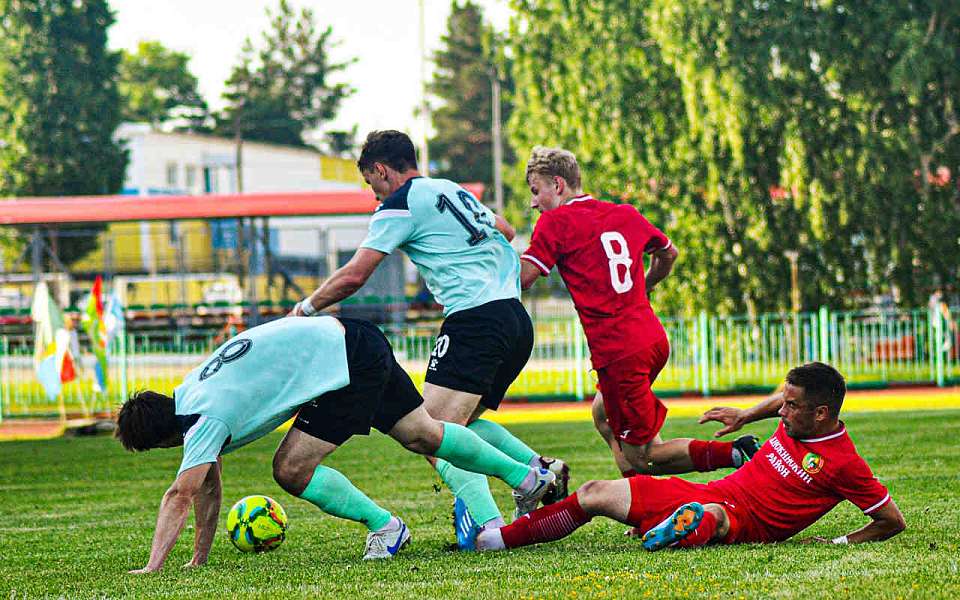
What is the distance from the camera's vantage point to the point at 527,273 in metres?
7.05

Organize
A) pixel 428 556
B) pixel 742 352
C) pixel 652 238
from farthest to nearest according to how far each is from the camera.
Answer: pixel 742 352
pixel 652 238
pixel 428 556

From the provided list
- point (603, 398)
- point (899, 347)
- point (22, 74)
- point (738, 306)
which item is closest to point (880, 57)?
point (738, 306)

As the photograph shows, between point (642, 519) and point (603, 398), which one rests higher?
point (603, 398)

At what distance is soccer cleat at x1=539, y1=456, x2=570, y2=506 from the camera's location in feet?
21.7

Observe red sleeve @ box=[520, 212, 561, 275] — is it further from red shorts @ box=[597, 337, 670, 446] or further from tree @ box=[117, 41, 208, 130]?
tree @ box=[117, 41, 208, 130]

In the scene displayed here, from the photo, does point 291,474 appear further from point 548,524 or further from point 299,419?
point 548,524

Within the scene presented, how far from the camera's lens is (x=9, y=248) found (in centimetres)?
4169

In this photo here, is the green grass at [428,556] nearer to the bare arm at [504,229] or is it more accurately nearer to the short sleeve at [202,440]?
the short sleeve at [202,440]

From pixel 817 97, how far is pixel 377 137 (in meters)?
25.0

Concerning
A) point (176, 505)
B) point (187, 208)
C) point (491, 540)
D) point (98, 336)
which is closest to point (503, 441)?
point (491, 540)

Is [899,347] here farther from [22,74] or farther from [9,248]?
[22,74]

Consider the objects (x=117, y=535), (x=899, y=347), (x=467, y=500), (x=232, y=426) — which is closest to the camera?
(x=232, y=426)

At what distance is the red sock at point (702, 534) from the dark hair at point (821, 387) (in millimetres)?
686

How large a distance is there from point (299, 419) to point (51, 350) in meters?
13.9
